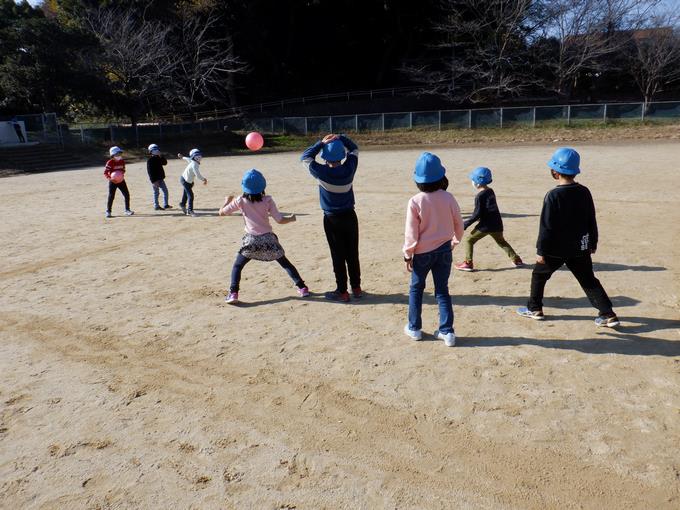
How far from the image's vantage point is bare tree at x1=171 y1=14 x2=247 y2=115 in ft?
125

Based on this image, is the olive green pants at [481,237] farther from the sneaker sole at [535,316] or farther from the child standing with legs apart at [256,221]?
the child standing with legs apart at [256,221]

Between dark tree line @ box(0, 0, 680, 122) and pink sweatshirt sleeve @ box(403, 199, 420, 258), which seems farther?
dark tree line @ box(0, 0, 680, 122)

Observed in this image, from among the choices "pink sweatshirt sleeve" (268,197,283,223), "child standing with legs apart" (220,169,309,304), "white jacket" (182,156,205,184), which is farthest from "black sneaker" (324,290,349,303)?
"white jacket" (182,156,205,184)

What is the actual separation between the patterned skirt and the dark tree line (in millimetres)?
31320

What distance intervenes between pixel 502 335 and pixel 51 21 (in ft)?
121

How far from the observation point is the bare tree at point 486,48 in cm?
3834

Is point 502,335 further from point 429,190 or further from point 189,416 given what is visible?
point 189,416

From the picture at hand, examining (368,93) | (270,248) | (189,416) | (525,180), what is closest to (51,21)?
(368,93)

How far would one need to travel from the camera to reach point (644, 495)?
319 cm


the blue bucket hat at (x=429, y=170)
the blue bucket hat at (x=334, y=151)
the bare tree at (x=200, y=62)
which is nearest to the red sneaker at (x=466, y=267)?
the blue bucket hat at (x=334, y=151)

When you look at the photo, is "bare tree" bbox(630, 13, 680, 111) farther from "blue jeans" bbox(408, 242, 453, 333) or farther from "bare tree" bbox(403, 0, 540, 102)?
"blue jeans" bbox(408, 242, 453, 333)

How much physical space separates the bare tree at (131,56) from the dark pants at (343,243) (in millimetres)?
31733

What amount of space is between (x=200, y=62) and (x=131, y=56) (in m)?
6.35

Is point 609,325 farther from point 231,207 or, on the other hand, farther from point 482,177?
point 231,207
